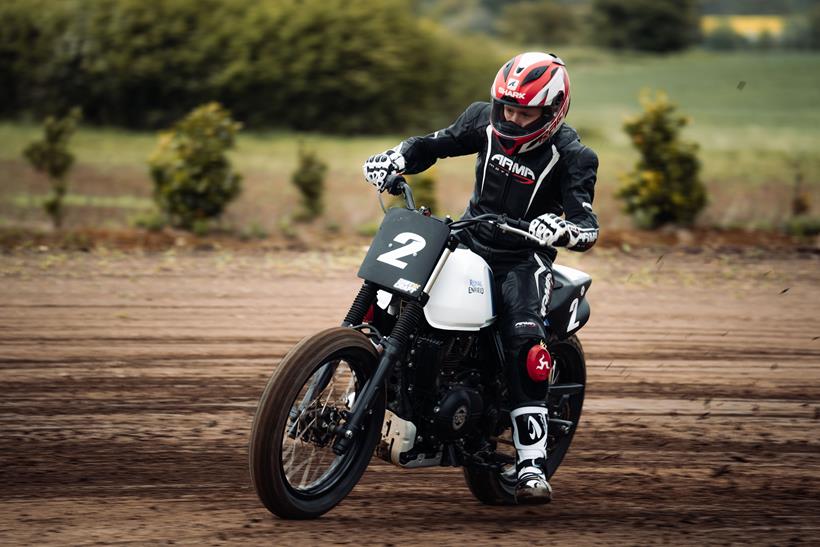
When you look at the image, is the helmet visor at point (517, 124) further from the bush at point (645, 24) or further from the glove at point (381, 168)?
the bush at point (645, 24)

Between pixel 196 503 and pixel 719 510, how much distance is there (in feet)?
9.54

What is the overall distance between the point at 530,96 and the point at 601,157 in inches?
607

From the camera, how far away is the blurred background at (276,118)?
14.7 metres

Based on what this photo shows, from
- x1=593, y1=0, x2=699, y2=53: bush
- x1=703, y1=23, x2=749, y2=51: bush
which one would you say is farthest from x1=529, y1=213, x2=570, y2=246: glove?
x1=703, y1=23, x2=749, y2=51: bush

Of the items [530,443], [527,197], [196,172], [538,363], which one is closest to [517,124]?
[527,197]

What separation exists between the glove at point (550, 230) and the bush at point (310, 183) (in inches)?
378

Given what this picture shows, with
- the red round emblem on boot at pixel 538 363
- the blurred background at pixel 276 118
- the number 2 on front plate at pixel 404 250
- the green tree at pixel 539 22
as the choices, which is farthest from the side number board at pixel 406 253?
the green tree at pixel 539 22

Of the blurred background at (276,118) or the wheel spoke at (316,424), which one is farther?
the blurred background at (276,118)

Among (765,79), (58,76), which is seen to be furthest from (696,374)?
(765,79)

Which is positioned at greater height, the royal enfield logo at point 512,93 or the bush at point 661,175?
the royal enfield logo at point 512,93

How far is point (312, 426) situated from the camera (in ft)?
17.4

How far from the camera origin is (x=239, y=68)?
20234mm

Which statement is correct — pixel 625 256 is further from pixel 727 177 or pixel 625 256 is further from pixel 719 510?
pixel 719 510

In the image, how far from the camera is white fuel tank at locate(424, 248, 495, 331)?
5.54m
